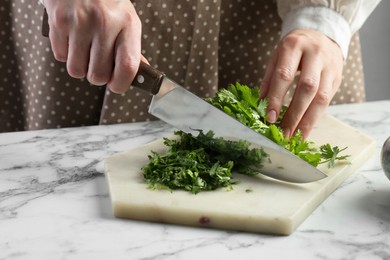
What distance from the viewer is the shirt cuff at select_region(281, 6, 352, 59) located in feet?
5.19

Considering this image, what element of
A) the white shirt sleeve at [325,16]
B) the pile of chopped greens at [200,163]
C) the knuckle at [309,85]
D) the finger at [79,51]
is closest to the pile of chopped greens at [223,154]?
the pile of chopped greens at [200,163]

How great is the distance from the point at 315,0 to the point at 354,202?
0.60 m

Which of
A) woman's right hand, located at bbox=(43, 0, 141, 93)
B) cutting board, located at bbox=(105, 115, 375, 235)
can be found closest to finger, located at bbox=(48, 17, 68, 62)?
woman's right hand, located at bbox=(43, 0, 141, 93)

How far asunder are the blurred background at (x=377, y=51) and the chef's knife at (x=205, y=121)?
1.94 metres

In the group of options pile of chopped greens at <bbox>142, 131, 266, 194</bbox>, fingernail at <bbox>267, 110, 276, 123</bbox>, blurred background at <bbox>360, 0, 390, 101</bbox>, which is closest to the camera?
pile of chopped greens at <bbox>142, 131, 266, 194</bbox>

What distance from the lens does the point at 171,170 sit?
1205 millimetres

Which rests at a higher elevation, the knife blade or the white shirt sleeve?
the white shirt sleeve

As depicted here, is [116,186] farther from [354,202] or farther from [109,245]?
[354,202]

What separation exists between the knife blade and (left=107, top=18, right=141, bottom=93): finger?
0.07ft

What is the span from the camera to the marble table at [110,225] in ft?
3.38

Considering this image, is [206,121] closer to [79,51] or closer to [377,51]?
[79,51]

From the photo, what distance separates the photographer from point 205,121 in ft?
4.13

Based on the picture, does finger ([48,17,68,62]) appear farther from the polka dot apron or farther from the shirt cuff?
the shirt cuff

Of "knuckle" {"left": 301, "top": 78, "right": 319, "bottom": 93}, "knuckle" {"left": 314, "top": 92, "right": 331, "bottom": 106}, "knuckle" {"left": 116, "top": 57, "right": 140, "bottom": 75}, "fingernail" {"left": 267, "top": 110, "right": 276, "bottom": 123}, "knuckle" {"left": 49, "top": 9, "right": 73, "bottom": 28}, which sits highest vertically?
"knuckle" {"left": 49, "top": 9, "right": 73, "bottom": 28}
